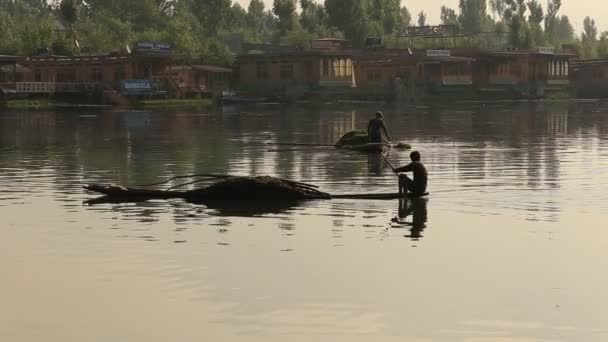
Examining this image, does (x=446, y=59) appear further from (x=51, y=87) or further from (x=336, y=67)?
(x=51, y=87)

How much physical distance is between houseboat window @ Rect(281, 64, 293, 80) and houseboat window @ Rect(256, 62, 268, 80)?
2.35 metres

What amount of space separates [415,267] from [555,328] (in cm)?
392

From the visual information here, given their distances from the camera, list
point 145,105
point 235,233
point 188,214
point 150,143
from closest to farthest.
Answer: point 235,233 < point 188,214 < point 150,143 < point 145,105

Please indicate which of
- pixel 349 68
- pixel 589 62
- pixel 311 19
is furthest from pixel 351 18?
pixel 349 68

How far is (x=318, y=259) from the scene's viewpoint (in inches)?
674

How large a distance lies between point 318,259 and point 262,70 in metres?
104

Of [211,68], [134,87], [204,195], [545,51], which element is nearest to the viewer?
[204,195]

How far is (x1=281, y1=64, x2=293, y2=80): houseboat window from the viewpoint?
387 feet

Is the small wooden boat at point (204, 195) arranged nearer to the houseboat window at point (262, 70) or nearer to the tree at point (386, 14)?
the houseboat window at point (262, 70)

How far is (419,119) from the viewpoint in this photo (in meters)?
75.4

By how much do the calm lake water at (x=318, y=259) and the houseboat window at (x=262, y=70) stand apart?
85.6m

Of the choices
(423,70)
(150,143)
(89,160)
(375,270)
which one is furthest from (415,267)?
(423,70)

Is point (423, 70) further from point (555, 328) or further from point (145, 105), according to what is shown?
point (555, 328)

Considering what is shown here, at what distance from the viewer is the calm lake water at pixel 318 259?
1298 cm
